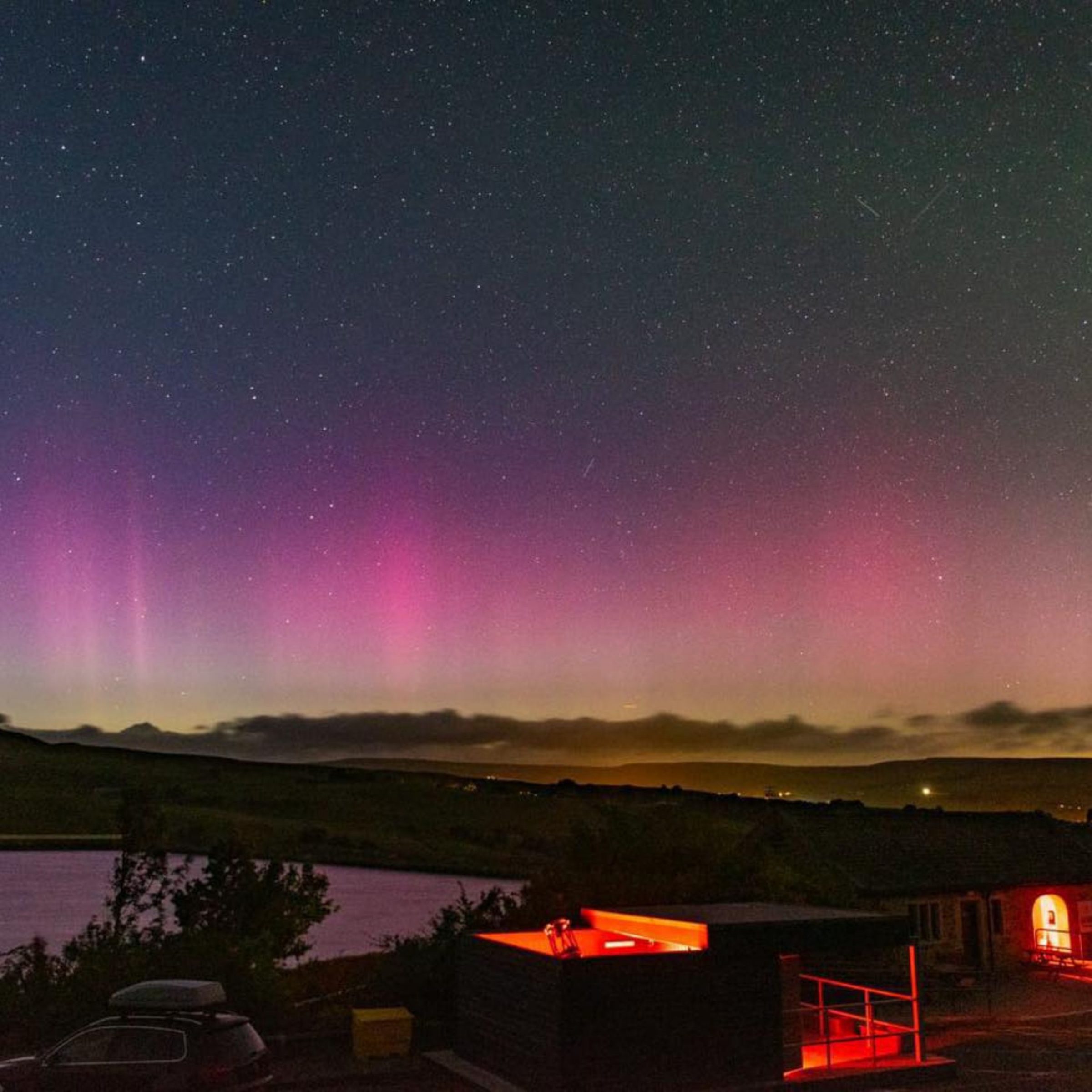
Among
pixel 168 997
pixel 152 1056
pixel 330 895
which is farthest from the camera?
pixel 330 895

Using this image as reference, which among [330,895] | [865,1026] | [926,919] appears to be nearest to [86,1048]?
[865,1026]

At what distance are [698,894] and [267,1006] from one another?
34.2 ft

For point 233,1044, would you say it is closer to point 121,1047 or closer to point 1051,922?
point 121,1047

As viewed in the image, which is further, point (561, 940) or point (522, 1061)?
point (561, 940)

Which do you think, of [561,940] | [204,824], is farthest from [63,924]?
[561,940]

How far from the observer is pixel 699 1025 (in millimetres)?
16828

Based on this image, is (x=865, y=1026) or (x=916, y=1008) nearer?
(x=916, y=1008)

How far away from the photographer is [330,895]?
97.1 meters

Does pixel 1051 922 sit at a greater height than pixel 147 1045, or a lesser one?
lesser

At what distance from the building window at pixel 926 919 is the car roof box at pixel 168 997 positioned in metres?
23.0

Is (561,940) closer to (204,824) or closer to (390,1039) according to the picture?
(390,1039)

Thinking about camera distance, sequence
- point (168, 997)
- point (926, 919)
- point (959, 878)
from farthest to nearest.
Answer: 1. point (959, 878)
2. point (926, 919)
3. point (168, 997)

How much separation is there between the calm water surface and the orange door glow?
84.1ft

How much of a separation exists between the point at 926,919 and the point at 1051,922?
237 inches
